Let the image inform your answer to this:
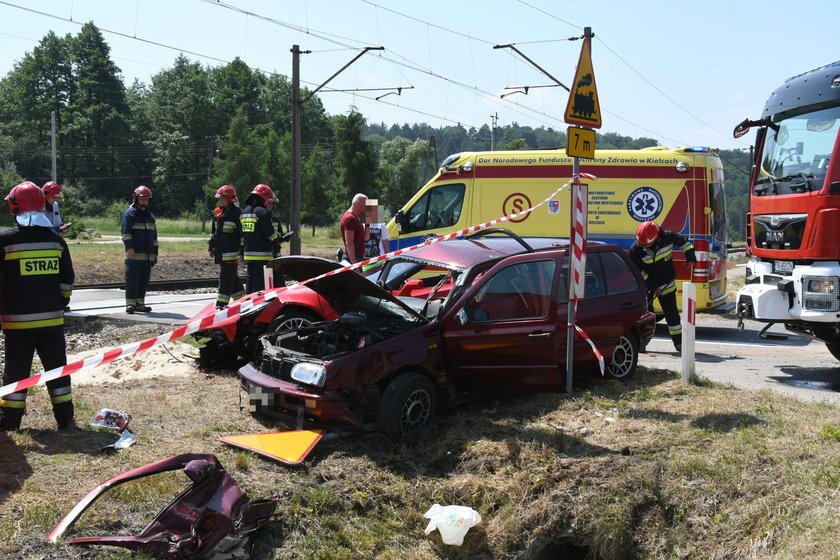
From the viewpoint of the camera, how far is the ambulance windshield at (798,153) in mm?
8555

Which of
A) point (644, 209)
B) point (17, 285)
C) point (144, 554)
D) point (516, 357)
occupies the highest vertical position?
point (644, 209)

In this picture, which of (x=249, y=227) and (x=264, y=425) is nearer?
(x=264, y=425)

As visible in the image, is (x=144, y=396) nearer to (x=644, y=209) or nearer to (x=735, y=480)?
(x=735, y=480)

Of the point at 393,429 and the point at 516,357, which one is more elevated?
the point at 516,357

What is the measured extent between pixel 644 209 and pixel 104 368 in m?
8.41

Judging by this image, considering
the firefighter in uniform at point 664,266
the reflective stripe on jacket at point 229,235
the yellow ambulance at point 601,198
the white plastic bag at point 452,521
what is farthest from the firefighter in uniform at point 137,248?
the white plastic bag at point 452,521

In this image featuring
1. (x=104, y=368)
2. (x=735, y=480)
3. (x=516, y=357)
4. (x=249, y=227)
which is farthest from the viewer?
(x=249, y=227)

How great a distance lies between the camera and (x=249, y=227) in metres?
10.3

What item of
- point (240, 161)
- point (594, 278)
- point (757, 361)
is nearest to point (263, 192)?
point (594, 278)

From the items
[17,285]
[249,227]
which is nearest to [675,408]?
[17,285]

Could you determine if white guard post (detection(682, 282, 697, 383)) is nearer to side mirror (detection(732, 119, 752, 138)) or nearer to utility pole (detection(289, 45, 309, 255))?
side mirror (detection(732, 119, 752, 138))

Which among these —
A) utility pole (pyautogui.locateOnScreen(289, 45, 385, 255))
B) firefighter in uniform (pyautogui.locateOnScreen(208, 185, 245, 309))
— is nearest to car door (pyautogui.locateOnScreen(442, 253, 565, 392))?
firefighter in uniform (pyautogui.locateOnScreen(208, 185, 245, 309))

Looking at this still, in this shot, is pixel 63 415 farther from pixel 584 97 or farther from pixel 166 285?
pixel 166 285

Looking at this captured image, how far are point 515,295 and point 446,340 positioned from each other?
0.88m
